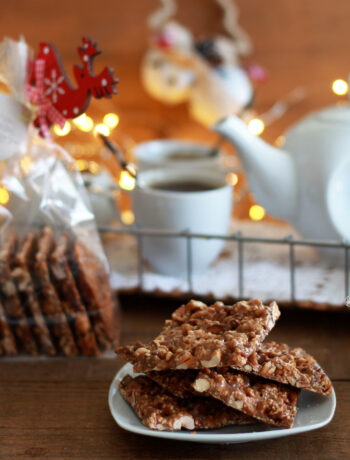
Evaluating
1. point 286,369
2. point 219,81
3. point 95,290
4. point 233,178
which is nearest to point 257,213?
point 233,178

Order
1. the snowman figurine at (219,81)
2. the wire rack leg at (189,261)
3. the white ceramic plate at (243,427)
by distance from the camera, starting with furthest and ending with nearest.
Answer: the snowman figurine at (219,81) → the wire rack leg at (189,261) → the white ceramic plate at (243,427)

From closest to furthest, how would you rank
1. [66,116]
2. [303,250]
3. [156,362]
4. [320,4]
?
[156,362] < [66,116] < [303,250] < [320,4]

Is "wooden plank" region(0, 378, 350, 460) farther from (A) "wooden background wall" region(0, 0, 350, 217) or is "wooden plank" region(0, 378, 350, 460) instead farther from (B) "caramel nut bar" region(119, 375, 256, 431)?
(A) "wooden background wall" region(0, 0, 350, 217)

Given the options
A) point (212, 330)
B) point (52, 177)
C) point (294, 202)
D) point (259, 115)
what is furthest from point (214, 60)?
point (212, 330)

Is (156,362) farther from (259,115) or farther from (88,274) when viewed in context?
(259,115)

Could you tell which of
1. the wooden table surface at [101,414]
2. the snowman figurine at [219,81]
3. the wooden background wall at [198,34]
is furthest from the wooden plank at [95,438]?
the wooden background wall at [198,34]

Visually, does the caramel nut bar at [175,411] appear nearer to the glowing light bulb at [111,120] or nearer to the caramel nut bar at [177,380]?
the caramel nut bar at [177,380]

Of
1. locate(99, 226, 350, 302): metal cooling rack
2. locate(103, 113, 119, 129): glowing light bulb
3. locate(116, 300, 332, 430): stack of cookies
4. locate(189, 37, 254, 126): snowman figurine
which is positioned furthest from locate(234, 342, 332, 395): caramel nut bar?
locate(103, 113, 119, 129): glowing light bulb
